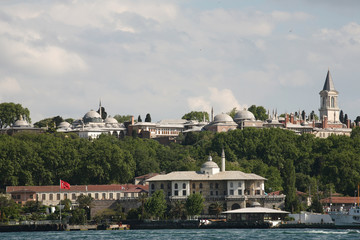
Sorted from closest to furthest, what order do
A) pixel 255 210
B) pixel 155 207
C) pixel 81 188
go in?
pixel 255 210
pixel 155 207
pixel 81 188

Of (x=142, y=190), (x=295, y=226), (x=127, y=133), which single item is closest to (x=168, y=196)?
(x=142, y=190)

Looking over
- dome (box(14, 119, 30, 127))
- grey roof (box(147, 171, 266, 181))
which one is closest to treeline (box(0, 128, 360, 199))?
grey roof (box(147, 171, 266, 181))

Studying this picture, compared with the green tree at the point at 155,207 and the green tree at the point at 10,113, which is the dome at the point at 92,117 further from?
the green tree at the point at 155,207

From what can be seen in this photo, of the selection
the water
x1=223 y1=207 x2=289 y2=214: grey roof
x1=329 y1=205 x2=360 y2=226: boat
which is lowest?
the water

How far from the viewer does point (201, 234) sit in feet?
284

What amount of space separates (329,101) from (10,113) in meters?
57.9

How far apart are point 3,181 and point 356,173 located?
4017 centimetres

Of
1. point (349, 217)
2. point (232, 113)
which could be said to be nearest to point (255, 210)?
point (349, 217)

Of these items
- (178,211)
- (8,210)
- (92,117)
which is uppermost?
(92,117)

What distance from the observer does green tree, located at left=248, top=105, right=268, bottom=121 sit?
189 meters

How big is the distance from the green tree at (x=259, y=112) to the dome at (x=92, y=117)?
2895cm

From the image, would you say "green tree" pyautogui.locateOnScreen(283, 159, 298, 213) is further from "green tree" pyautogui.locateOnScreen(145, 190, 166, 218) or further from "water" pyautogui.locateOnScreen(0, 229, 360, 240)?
"green tree" pyautogui.locateOnScreen(145, 190, 166, 218)

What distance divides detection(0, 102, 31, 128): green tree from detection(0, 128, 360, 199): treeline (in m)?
32.0

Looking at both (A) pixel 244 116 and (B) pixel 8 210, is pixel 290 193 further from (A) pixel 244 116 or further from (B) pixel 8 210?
(A) pixel 244 116
